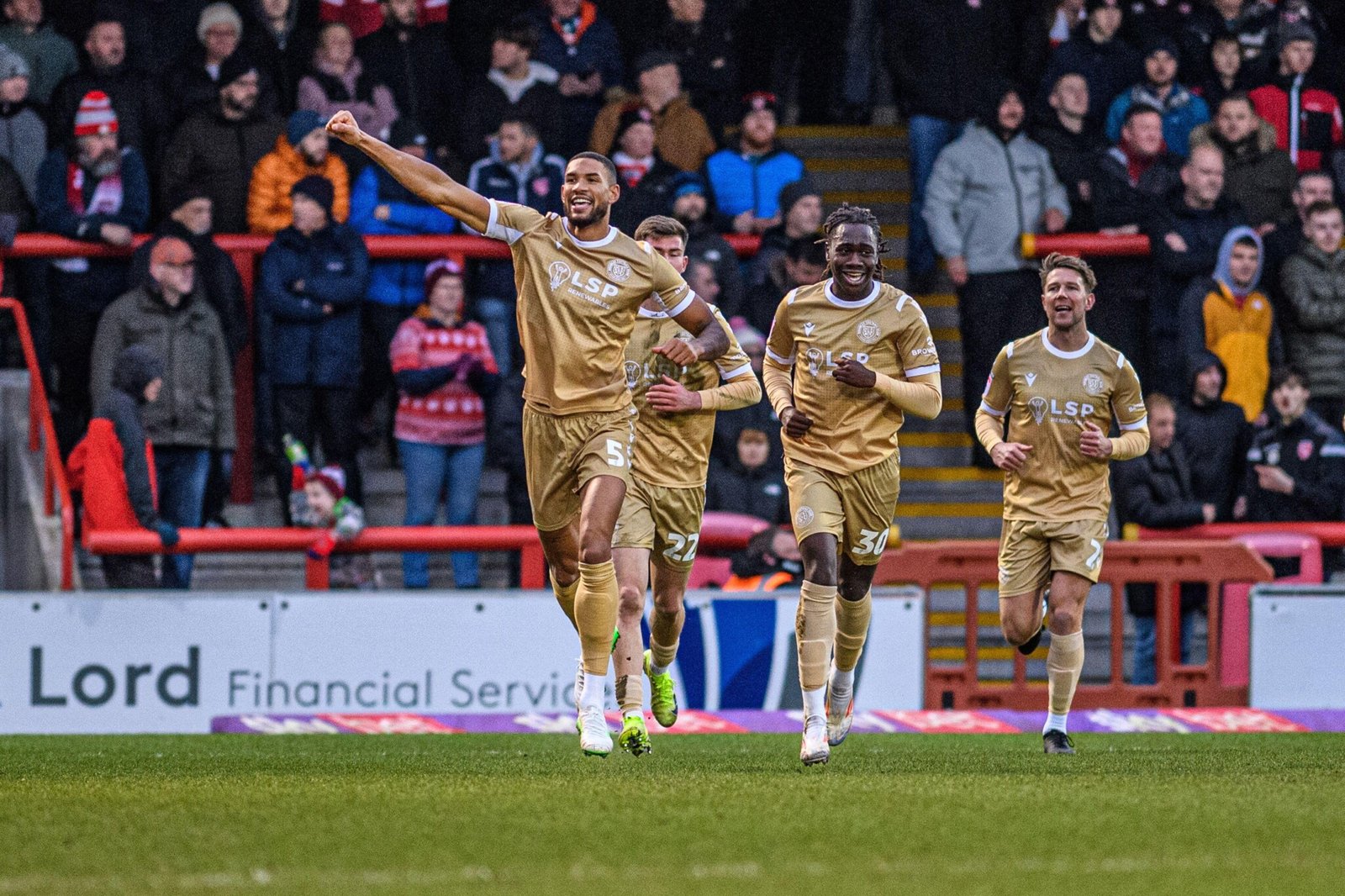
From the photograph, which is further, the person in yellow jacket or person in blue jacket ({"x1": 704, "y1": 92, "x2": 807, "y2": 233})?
person in blue jacket ({"x1": 704, "y1": 92, "x2": 807, "y2": 233})

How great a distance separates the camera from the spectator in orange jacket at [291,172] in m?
14.9

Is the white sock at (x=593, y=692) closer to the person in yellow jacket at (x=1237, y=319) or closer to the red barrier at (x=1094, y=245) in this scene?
the person in yellow jacket at (x=1237, y=319)

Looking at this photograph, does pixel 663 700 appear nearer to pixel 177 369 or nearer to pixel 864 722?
pixel 864 722

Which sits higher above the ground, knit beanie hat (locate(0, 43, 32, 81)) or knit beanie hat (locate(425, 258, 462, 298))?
knit beanie hat (locate(0, 43, 32, 81))

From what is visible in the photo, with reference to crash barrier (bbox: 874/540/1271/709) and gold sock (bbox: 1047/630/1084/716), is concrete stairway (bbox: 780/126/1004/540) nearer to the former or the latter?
crash barrier (bbox: 874/540/1271/709)

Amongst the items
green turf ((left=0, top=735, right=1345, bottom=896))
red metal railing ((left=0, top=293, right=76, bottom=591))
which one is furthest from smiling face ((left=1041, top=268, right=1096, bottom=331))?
red metal railing ((left=0, top=293, right=76, bottom=591))

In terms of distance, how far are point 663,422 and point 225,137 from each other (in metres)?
5.87

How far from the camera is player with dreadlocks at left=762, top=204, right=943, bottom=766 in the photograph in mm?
9641

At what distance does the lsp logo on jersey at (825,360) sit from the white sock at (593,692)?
1887mm

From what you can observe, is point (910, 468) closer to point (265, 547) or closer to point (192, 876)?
point (265, 547)

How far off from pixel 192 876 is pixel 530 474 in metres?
4.09

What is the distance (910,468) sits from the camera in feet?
55.0

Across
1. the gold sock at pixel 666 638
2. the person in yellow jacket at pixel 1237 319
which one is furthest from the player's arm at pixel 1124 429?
the person in yellow jacket at pixel 1237 319

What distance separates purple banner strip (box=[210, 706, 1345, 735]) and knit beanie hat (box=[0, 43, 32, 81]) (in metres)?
5.25
